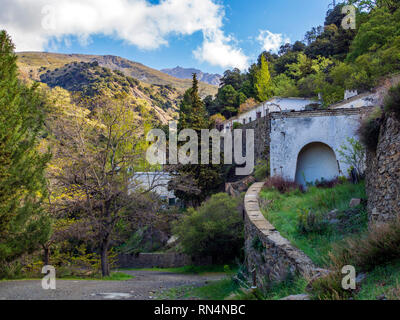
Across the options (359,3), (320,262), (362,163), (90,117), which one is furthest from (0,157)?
(359,3)

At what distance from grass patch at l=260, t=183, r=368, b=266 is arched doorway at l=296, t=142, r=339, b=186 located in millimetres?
2666

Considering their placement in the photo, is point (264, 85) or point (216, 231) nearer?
point (216, 231)

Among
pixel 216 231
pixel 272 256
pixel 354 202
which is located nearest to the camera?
pixel 272 256

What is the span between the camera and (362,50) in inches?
1022

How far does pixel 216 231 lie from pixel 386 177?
8.39 meters

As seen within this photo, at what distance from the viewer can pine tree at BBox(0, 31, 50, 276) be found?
8.06 m

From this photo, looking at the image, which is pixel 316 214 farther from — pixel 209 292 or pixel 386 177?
pixel 209 292

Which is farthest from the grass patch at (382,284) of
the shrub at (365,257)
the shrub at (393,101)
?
the shrub at (393,101)

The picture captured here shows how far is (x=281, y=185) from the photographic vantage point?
38.8ft

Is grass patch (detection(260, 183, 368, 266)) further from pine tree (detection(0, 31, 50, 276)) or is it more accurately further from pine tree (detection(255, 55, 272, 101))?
pine tree (detection(255, 55, 272, 101))

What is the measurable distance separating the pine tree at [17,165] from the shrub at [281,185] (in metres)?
7.70

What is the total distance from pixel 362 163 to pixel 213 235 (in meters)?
6.14

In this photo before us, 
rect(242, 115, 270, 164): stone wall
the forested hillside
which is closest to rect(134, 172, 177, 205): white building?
rect(242, 115, 270, 164): stone wall

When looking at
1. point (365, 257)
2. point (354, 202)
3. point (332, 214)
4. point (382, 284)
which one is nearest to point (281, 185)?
point (354, 202)
